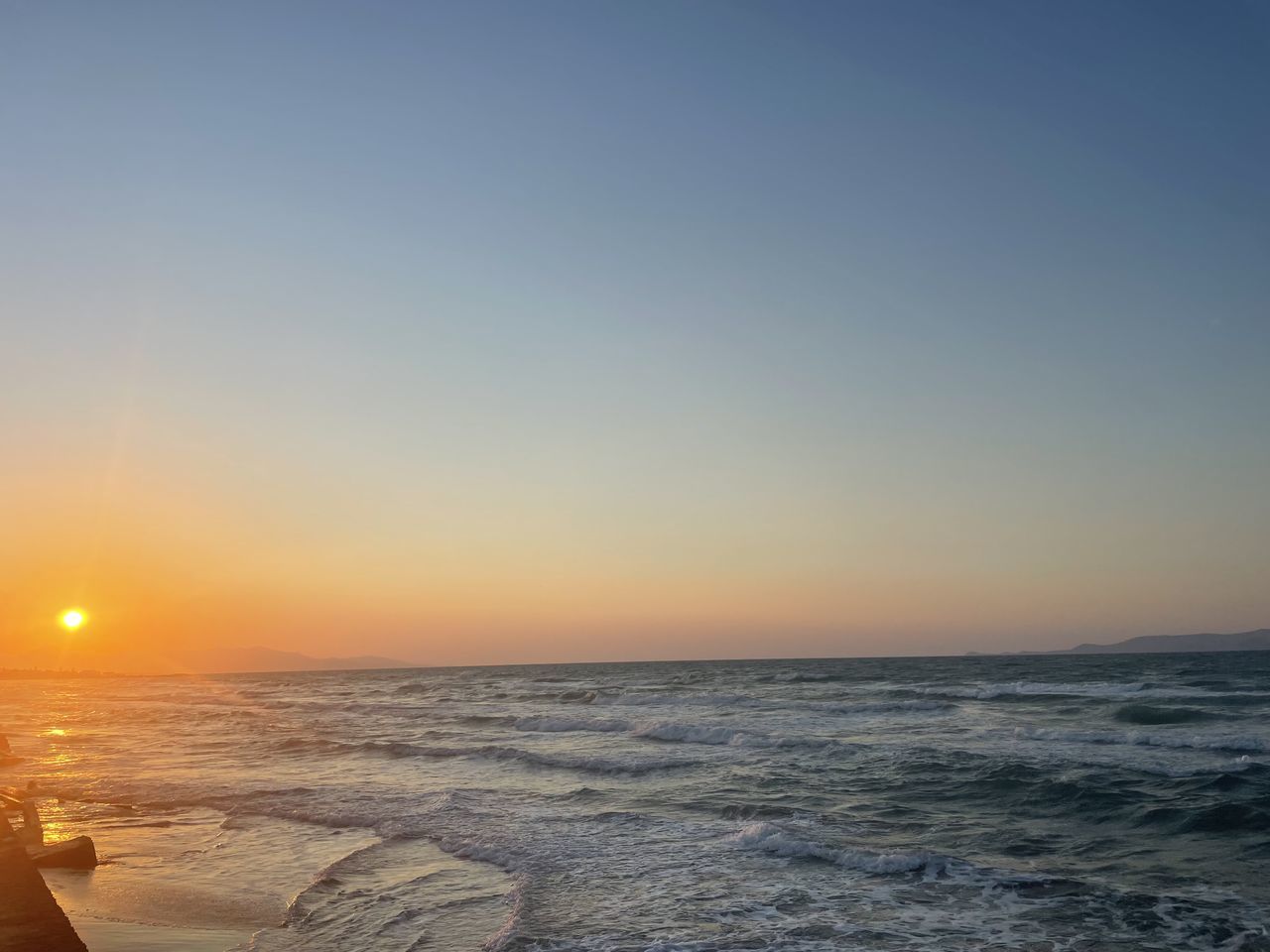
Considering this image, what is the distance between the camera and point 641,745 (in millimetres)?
29500

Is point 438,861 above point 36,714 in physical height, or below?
above

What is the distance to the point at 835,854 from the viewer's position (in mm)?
13617

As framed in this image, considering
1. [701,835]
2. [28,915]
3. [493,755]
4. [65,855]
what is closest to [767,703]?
[493,755]

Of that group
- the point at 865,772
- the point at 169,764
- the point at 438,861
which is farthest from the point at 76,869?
the point at 865,772

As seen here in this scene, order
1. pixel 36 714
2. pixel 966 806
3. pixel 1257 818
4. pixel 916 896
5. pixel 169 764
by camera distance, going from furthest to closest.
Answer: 1. pixel 36 714
2. pixel 169 764
3. pixel 966 806
4. pixel 1257 818
5. pixel 916 896

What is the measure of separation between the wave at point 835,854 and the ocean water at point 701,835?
57 mm

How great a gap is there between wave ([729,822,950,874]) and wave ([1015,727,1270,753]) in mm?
15795

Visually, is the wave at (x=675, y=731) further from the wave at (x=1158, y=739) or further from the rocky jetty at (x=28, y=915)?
the rocky jetty at (x=28, y=915)

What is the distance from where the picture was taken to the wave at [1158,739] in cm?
2438

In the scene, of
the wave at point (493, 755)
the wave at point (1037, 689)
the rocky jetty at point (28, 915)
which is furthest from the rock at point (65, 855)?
the wave at point (1037, 689)

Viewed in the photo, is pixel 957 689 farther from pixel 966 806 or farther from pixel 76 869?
pixel 76 869

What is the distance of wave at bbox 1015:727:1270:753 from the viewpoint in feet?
80.0

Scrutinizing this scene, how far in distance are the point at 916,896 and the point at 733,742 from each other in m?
17.8

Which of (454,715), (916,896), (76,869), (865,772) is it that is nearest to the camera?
(916,896)
